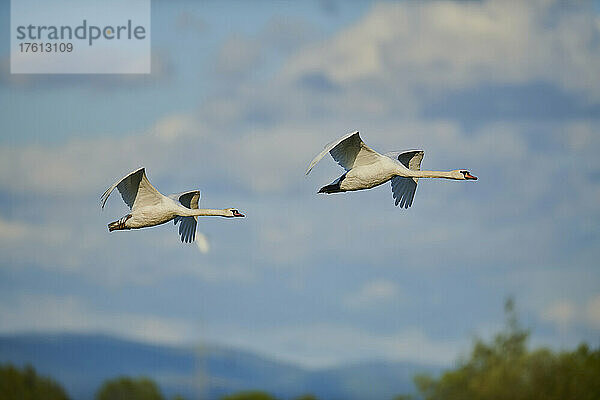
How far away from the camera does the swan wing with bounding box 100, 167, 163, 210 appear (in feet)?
138

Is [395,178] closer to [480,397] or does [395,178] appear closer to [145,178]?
[145,178]

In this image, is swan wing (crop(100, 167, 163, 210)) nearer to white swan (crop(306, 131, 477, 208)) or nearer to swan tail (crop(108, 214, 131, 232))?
swan tail (crop(108, 214, 131, 232))

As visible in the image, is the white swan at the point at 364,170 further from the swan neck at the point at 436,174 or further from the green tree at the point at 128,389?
the green tree at the point at 128,389

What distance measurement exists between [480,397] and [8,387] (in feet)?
90.6

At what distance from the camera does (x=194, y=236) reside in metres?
45.1

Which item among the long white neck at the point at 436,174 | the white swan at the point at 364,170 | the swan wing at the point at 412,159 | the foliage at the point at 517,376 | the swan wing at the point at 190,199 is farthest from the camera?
the foliage at the point at 517,376

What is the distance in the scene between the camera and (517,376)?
235ft

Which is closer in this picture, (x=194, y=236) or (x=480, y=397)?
(x=194, y=236)

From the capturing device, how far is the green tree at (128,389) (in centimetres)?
7219

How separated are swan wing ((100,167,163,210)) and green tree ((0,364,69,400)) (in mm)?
30921

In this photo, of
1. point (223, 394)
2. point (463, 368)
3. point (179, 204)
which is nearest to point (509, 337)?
point (463, 368)

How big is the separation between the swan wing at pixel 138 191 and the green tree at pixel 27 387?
101 ft

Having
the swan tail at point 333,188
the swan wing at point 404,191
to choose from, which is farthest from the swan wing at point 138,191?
the swan wing at point 404,191

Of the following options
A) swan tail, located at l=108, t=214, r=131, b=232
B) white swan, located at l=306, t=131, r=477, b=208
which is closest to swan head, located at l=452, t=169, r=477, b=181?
A: white swan, located at l=306, t=131, r=477, b=208
